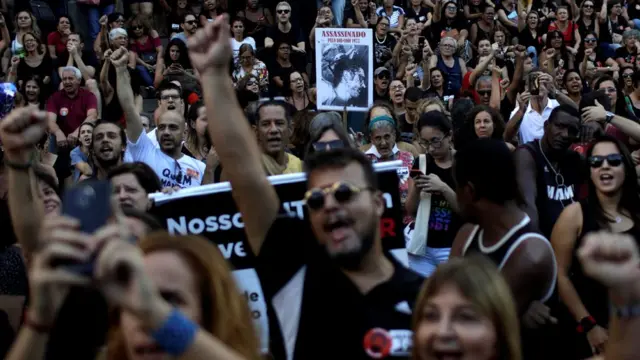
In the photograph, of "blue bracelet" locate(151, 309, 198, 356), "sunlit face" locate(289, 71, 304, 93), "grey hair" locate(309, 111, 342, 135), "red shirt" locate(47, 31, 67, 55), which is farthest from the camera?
"red shirt" locate(47, 31, 67, 55)

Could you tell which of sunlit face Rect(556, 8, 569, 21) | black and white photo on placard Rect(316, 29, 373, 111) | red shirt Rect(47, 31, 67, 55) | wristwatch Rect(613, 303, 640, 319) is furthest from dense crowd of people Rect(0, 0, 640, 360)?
sunlit face Rect(556, 8, 569, 21)

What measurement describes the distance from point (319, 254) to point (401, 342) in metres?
0.39

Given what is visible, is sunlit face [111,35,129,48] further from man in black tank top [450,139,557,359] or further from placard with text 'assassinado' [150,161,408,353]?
man in black tank top [450,139,557,359]

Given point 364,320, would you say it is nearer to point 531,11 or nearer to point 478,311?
point 478,311

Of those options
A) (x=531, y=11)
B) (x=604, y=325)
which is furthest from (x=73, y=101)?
(x=531, y=11)

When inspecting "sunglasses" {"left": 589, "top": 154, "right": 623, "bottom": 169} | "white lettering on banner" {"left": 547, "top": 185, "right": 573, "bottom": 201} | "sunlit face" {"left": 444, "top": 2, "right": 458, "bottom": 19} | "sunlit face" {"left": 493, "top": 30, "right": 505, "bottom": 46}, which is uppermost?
"sunlit face" {"left": 444, "top": 2, "right": 458, "bottom": 19}

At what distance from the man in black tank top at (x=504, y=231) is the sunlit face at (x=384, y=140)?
10.8 ft

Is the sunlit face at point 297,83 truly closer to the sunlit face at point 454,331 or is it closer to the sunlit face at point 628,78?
the sunlit face at point 628,78

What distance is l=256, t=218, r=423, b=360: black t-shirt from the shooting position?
9.61 ft

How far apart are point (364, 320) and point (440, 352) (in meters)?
0.40

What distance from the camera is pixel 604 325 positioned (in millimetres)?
4715

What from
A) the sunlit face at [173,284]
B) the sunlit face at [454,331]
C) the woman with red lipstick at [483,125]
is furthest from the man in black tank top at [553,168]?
the sunlit face at [173,284]

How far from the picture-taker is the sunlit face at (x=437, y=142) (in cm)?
635

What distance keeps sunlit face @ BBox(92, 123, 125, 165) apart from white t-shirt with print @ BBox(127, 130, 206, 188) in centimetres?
28
